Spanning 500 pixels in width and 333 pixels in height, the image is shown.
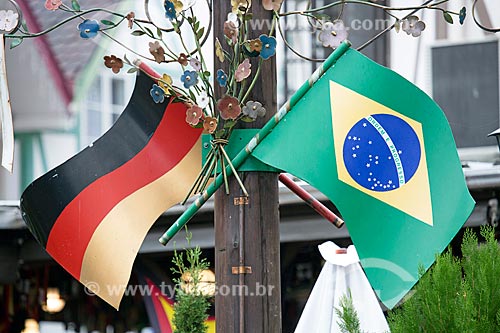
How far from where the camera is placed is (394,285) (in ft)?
14.1

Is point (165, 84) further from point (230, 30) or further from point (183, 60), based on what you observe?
point (230, 30)

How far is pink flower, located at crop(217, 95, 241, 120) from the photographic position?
443 centimetres

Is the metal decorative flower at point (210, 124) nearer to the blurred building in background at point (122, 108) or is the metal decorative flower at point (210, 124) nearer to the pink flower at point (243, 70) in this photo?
the pink flower at point (243, 70)

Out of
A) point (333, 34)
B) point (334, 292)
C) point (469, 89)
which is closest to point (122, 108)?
point (469, 89)

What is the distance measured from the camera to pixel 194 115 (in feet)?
14.6

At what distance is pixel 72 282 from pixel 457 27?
181 inches

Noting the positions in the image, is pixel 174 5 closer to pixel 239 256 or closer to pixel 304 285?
pixel 239 256

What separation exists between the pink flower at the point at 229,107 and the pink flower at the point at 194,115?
9 centimetres

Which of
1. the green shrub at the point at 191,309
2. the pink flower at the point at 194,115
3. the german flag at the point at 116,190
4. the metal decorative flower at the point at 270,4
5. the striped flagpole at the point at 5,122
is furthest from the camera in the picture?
the german flag at the point at 116,190

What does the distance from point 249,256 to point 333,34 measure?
1044 millimetres

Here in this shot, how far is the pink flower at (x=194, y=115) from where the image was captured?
4.45 metres

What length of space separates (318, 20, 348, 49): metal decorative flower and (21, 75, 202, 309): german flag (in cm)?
80

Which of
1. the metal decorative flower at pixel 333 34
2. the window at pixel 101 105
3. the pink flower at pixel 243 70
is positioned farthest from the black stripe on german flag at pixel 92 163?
the window at pixel 101 105

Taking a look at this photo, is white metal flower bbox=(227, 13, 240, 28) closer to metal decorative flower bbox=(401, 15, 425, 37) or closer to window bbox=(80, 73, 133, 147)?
metal decorative flower bbox=(401, 15, 425, 37)
